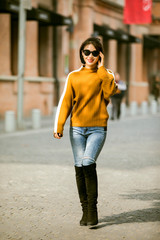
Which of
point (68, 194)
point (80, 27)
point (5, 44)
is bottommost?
point (68, 194)

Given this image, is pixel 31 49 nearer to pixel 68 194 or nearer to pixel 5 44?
pixel 5 44

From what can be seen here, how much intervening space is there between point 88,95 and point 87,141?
405mm

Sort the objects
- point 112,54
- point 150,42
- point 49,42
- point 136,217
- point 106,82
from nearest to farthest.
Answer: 1. point 106,82
2. point 136,217
3. point 49,42
4. point 112,54
5. point 150,42

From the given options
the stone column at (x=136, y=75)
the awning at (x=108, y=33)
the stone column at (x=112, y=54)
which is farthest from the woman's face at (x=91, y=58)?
the stone column at (x=136, y=75)

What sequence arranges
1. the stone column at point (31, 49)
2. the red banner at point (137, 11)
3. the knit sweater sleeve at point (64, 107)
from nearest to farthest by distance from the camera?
the knit sweater sleeve at point (64, 107), the stone column at point (31, 49), the red banner at point (137, 11)

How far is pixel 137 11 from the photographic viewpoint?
27375 millimetres

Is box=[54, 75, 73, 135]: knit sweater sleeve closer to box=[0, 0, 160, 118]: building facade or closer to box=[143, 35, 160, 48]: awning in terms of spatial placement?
box=[0, 0, 160, 118]: building facade

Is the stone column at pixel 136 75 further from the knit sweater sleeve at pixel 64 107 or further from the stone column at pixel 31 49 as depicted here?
the knit sweater sleeve at pixel 64 107

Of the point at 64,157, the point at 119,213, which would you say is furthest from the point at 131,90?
the point at 119,213

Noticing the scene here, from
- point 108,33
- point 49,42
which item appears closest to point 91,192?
point 49,42

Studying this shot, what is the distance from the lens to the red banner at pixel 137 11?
89.2 ft

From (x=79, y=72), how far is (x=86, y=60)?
122 millimetres

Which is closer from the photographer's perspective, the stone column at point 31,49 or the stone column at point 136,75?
the stone column at point 31,49

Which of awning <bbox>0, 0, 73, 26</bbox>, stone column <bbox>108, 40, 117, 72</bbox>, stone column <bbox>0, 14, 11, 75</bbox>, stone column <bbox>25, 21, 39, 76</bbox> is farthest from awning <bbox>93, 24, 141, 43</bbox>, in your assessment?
stone column <bbox>0, 14, 11, 75</bbox>
